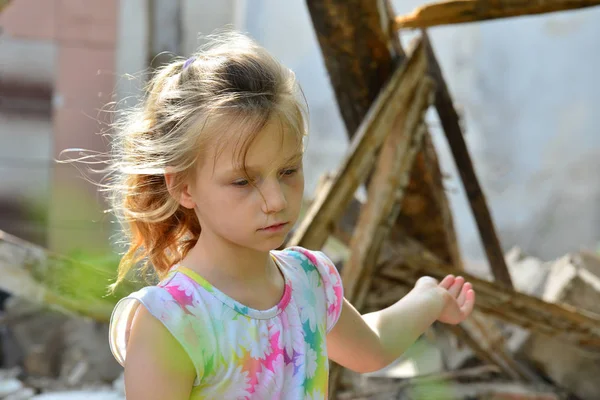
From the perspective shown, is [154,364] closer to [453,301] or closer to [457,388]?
[453,301]

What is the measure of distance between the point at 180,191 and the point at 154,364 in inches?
13.8

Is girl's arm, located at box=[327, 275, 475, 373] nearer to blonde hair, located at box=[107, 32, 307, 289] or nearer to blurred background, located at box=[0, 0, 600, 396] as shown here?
blonde hair, located at box=[107, 32, 307, 289]

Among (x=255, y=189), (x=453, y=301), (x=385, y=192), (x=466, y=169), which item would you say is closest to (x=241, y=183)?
(x=255, y=189)

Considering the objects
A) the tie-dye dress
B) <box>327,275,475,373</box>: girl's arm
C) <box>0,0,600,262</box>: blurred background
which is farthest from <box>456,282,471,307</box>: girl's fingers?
<box>0,0,600,262</box>: blurred background

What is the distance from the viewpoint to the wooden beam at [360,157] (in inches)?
112

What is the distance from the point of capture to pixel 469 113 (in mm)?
7203

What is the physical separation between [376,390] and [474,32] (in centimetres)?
387

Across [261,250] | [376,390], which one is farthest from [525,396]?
[261,250]

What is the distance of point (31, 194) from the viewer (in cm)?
705

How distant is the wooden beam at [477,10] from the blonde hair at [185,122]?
2.08 metres

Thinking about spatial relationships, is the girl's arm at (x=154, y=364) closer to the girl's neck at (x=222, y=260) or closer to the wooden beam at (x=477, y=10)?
the girl's neck at (x=222, y=260)

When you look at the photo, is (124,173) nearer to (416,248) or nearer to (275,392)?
(275,392)

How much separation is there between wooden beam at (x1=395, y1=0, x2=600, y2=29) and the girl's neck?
2.29 m

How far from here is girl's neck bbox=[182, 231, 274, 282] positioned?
1532 millimetres
